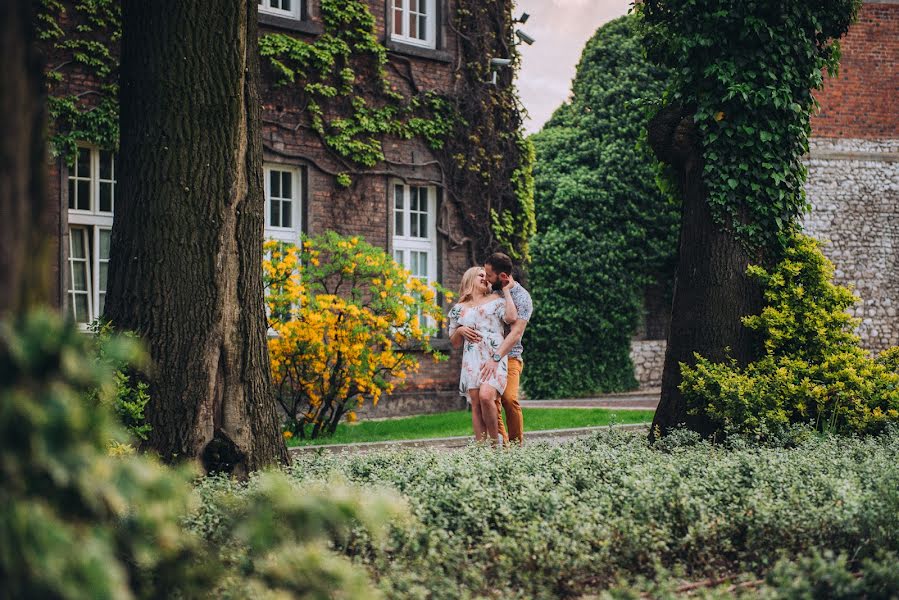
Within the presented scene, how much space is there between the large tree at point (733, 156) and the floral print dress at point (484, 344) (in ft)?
5.14

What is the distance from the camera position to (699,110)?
31.6 ft

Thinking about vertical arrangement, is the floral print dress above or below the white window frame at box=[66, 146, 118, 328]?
below

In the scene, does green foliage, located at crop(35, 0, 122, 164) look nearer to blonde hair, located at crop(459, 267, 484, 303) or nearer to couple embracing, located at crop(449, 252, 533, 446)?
blonde hair, located at crop(459, 267, 484, 303)

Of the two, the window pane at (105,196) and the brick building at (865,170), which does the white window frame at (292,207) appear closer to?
the window pane at (105,196)

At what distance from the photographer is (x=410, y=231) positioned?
1644 centimetres

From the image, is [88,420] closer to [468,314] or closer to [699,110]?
[468,314]

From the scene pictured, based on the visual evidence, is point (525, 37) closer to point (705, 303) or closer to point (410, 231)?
point (410, 231)

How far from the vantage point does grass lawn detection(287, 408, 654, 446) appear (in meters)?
12.4

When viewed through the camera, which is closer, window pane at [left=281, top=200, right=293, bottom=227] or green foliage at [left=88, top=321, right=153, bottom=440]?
green foliage at [left=88, top=321, right=153, bottom=440]

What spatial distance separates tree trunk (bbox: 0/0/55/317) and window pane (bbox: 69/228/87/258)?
11.0 m

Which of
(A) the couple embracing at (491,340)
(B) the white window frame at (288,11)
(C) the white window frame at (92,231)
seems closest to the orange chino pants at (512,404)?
(A) the couple embracing at (491,340)

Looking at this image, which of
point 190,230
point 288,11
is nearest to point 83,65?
point 288,11

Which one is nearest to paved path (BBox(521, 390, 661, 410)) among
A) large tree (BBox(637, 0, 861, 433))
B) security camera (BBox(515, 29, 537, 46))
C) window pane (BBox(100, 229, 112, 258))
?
security camera (BBox(515, 29, 537, 46))

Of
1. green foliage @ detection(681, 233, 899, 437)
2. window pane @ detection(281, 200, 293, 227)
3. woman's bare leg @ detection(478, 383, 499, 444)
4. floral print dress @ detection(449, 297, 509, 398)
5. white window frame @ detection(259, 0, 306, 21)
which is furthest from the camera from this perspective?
window pane @ detection(281, 200, 293, 227)
